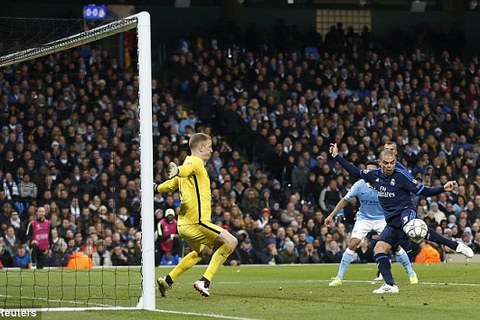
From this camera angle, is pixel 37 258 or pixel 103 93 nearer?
pixel 37 258

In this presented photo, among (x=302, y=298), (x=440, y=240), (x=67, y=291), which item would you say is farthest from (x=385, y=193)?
(x=67, y=291)

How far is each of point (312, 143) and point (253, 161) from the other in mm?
1891

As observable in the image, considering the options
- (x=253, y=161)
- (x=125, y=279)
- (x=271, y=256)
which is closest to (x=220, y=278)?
(x=125, y=279)

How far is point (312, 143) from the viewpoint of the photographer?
34719 mm

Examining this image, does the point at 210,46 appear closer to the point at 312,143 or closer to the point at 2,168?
the point at 312,143

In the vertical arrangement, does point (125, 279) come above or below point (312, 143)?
below

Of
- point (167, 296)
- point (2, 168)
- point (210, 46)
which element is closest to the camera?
point (167, 296)

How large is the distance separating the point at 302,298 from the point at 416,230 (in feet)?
6.34

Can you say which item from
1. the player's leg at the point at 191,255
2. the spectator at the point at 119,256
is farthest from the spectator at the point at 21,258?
the player's leg at the point at 191,255

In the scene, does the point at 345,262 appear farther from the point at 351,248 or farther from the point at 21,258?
the point at 21,258

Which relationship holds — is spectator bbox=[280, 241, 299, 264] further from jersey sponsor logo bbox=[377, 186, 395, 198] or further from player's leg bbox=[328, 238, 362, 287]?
jersey sponsor logo bbox=[377, 186, 395, 198]
